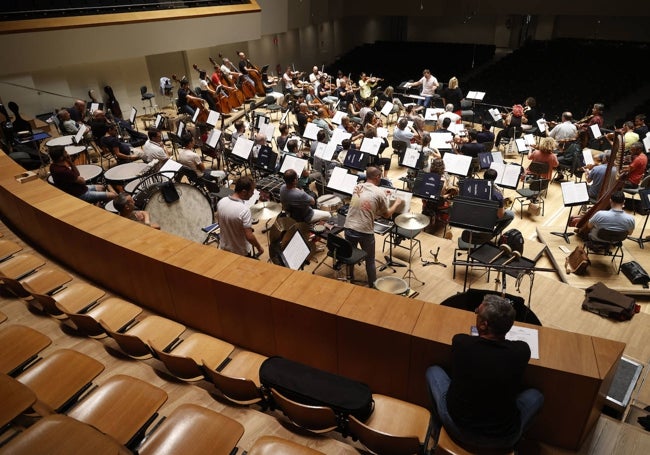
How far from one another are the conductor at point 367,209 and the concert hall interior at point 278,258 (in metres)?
0.23

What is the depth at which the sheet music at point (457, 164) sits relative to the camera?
27.7ft

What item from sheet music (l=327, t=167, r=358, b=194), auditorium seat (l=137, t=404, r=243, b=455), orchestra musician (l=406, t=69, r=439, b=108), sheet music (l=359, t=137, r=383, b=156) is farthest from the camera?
orchestra musician (l=406, t=69, r=439, b=108)

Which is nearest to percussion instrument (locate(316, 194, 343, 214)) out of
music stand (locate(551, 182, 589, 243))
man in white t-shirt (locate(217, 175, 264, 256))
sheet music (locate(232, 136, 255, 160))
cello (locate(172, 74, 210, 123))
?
sheet music (locate(232, 136, 255, 160))

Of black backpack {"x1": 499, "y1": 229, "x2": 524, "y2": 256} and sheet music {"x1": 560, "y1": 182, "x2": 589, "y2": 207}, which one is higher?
sheet music {"x1": 560, "y1": 182, "x2": 589, "y2": 207}

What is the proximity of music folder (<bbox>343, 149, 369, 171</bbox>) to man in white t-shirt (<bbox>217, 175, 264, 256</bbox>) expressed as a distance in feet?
12.8

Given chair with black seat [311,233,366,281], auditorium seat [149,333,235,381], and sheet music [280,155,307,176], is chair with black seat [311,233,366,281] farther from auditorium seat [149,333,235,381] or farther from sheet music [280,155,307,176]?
sheet music [280,155,307,176]

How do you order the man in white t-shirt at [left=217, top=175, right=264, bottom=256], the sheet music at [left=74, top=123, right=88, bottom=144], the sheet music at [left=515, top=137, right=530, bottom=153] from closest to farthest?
the man in white t-shirt at [left=217, top=175, right=264, bottom=256] < the sheet music at [left=74, top=123, right=88, bottom=144] < the sheet music at [left=515, top=137, right=530, bottom=153]

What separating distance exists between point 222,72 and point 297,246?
44.9 ft

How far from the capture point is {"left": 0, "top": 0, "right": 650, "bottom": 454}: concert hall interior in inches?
128

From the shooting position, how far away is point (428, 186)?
7270 mm

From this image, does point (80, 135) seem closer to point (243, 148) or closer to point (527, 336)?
point (243, 148)

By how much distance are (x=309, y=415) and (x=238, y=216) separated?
259 centimetres

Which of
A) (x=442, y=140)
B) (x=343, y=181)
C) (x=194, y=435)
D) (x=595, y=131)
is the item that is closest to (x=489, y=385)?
(x=194, y=435)

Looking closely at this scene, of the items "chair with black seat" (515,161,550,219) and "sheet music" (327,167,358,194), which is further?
"chair with black seat" (515,161,550,219)
